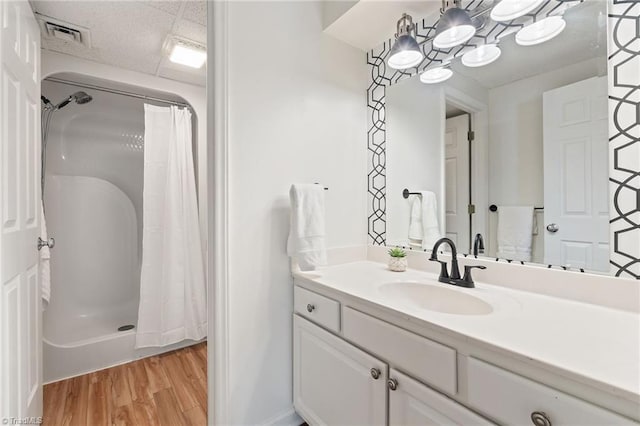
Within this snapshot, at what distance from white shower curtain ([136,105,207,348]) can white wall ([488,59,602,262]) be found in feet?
6.47

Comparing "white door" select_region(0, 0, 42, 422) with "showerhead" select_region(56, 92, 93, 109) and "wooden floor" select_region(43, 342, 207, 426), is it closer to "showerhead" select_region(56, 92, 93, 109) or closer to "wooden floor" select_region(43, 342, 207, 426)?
"wooden floor" select_region(43, 342, 207, 426)

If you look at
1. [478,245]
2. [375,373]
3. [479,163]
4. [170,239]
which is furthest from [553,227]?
[170,239]

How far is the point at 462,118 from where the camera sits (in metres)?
1.33

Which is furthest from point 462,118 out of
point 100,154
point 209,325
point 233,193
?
point 100,154

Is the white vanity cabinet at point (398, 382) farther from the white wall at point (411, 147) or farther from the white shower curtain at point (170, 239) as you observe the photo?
the white shower curtain at point (170, 239)

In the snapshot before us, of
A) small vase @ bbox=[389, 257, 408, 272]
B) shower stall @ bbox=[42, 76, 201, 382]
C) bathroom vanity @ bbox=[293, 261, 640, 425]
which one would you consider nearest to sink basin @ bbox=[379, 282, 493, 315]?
bathroom vanity @ bbox=[293, 261, 640, 425]

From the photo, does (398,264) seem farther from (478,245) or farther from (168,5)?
(168,5)

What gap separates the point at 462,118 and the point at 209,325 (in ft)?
4.87

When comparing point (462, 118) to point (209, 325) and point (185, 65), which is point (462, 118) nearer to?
point (209, 325)

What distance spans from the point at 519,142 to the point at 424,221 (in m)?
0.54

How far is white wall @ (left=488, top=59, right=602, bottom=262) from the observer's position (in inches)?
42.6

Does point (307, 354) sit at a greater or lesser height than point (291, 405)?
greater

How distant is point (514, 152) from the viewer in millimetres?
1158

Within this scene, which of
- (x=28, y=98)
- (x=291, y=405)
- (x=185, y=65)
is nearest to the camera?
(x=28, y=98)
